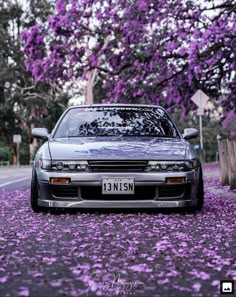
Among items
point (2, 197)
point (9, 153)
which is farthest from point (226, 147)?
point (9, 153)

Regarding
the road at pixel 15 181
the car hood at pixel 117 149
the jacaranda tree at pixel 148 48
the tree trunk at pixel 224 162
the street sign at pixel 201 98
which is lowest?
the road at pixel 15 181

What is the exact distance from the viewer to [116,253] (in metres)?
4.01

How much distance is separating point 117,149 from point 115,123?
113 cm

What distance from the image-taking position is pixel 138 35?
50.6 feet

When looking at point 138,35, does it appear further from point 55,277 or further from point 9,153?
point 9,153

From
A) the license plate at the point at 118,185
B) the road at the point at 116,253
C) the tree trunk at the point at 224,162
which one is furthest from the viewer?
the tree trunk at the point at 224,162

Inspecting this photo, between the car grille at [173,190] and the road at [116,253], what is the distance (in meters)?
0.24

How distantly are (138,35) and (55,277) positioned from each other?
1285 centimetres

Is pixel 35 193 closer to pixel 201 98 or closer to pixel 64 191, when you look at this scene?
pixel 64 191

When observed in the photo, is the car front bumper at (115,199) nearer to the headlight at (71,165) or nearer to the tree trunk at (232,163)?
the headlight at (71,165)

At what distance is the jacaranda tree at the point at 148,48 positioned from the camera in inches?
551

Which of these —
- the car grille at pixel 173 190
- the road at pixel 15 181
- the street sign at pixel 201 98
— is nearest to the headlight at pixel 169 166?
the car grille at pixel 173 190

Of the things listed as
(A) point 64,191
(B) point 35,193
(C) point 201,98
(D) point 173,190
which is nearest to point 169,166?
(D) point 173,190

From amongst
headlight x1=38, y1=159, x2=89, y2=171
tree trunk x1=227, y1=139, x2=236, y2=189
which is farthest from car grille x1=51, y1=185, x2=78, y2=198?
tree trunk x1=227, y1=139, x2=236, y2=189
